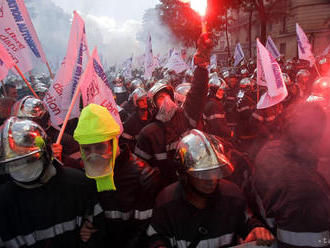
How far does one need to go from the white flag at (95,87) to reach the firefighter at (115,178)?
0.86 meters

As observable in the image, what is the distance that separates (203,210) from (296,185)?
72 cm

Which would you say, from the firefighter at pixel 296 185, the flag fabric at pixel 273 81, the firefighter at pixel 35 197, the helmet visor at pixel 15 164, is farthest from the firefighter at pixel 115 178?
the flag fabric at pixel 273 81

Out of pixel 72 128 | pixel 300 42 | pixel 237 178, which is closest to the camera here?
pixel 237 178

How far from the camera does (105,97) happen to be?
11.6 ft

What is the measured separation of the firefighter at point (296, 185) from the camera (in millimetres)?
1796

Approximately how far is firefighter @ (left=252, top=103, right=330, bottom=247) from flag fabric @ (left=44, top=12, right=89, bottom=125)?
263 cm

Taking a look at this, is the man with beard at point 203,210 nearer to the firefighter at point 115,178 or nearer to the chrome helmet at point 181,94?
the firefighter at point 115,178

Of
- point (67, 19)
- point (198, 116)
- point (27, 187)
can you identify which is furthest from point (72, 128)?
point (67, 19)

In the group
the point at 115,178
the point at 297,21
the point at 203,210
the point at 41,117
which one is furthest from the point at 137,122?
the point at 297,21

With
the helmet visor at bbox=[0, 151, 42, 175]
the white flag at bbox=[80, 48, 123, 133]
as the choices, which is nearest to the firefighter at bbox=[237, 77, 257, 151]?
the white flag at bbox=[80, 48, 123, 133]

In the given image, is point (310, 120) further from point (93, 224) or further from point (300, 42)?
point (300, 42)

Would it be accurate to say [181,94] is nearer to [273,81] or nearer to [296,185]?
[273,81]

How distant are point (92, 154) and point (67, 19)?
62522mm

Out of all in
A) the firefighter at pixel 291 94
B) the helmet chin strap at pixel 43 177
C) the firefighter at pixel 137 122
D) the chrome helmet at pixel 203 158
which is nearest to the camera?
the chrome helmet at pixel 203 158
